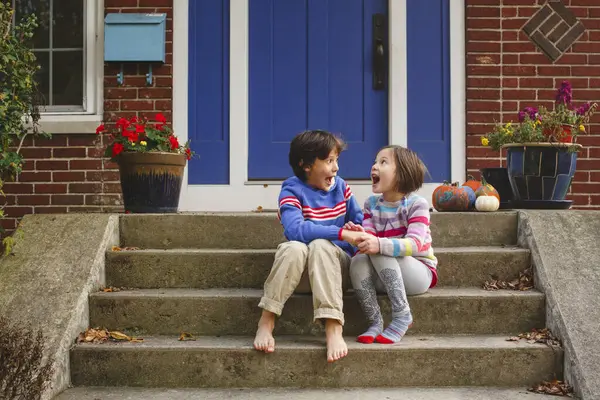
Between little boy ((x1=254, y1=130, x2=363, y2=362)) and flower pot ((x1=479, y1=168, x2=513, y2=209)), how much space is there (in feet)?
5.44

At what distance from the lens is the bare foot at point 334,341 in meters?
2.90

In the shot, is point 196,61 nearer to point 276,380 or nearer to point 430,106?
point 430,106

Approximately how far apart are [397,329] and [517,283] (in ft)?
2.76

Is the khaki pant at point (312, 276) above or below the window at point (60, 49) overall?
below

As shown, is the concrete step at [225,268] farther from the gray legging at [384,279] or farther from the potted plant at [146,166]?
the potted plant at [146,166]

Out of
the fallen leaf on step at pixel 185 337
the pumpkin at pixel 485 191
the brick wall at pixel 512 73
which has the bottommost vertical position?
the fallen leaf on step at pixel 185 337

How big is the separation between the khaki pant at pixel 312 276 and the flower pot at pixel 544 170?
5.76ft

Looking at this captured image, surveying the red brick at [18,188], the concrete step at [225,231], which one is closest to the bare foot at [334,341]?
the concrete step at [225,231]

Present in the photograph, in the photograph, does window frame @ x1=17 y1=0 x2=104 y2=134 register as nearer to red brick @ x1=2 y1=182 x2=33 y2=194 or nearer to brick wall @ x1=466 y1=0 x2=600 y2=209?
red brick @ x1=2 y1=182 x2=33 y2=194

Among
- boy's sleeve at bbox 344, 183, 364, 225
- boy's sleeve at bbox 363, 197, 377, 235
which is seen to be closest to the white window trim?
boy's sleeve at bbox 344, 183, 364, 225

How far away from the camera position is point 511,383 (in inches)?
117

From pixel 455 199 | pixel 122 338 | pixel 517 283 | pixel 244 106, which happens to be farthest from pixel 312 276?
pixel 244 106

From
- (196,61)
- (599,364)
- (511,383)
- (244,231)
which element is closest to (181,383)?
(244,231)

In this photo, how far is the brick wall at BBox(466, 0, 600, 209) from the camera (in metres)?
5.18
